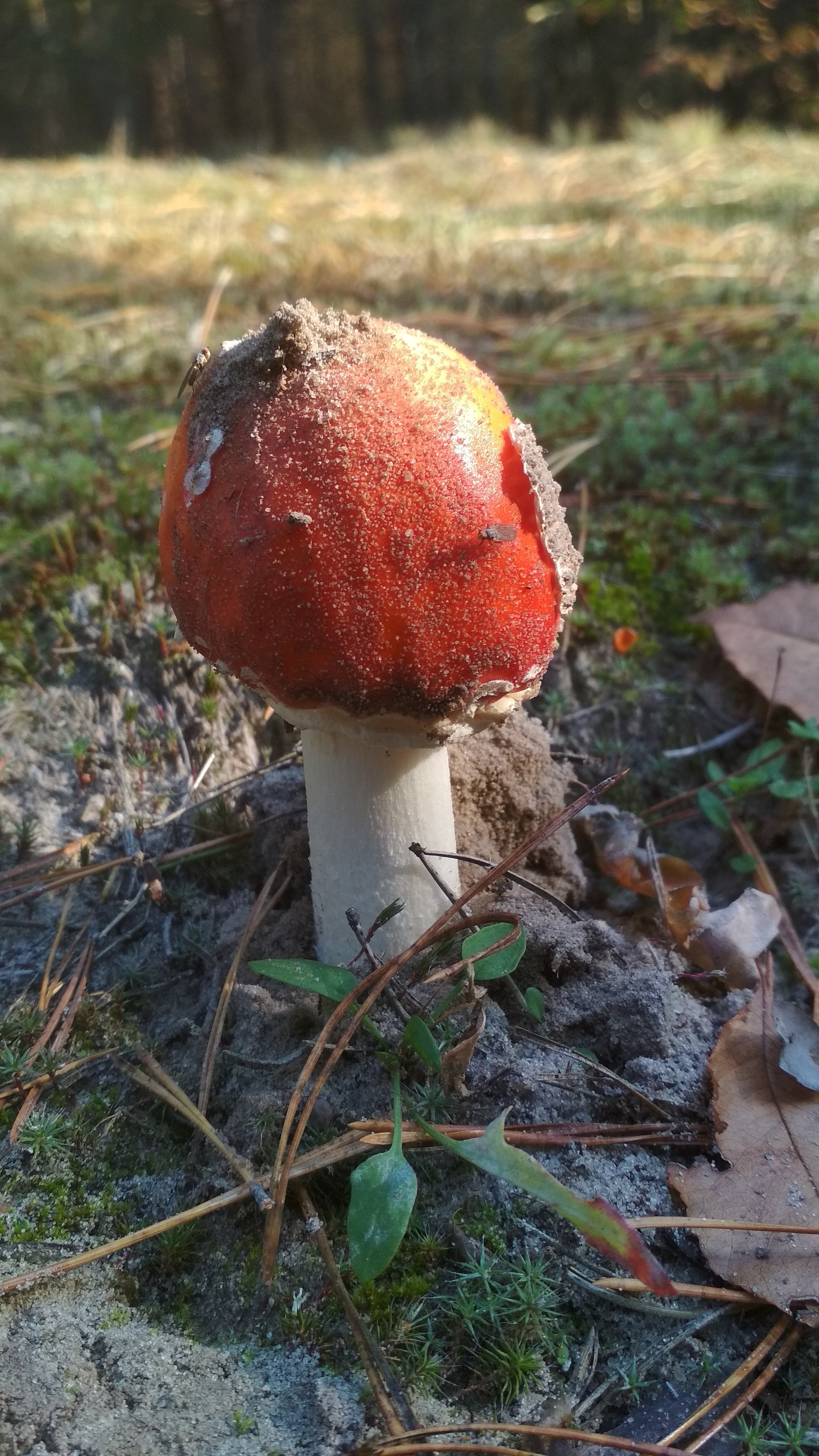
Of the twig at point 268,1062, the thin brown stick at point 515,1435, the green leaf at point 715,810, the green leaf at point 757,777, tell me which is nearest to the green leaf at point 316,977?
the twig at point 268,1062

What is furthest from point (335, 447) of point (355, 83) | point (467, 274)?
point (355, 83)

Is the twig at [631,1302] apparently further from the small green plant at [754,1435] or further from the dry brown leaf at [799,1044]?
the dry brown leaf at [799,1044]

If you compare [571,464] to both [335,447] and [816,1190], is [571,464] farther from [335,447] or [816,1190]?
[816,1190]

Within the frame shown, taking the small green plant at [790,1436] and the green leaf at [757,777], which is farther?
the green leaf at [757,777]

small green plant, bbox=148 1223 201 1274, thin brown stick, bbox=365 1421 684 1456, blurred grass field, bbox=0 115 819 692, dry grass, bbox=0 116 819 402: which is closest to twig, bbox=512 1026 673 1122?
thin brown stick, bbox=365 1421 684 1456

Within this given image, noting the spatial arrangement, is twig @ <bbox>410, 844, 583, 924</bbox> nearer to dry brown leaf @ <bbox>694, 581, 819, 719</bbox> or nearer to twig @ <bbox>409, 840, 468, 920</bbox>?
twig @ <bbox>409, 840, 468, 920</bbox>

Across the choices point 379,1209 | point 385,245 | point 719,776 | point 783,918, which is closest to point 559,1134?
point 379,1209

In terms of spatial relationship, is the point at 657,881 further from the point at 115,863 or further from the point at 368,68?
the point at 368,68
